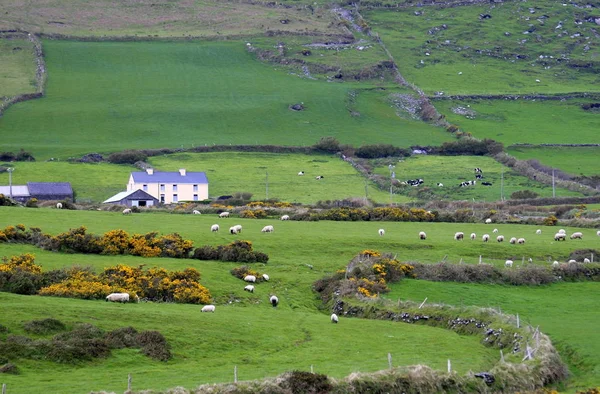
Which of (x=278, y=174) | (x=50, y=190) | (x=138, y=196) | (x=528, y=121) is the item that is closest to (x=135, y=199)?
(x=138, y=196)

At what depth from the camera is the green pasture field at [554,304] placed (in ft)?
131

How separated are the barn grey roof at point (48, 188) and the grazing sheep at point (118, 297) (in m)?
59.0

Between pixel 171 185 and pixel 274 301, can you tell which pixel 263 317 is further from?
pixel 171 185

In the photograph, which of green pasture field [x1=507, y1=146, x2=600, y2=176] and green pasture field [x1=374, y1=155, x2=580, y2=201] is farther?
green pasture field [x1=507, y1=146, x2=600, y2=176]

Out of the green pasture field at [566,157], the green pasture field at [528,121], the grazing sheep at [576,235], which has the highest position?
the green pasture field at [528,121]

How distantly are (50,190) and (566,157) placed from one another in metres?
68.4

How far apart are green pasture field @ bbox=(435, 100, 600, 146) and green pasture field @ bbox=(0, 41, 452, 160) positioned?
7829 millimetres

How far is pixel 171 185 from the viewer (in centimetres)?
10944

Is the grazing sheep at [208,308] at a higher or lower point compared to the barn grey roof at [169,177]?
lower

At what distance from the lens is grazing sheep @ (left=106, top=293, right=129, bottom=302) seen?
44.6 m

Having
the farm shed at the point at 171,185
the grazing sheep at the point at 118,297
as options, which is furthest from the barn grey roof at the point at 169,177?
the grazing sheep at the point at 118,297

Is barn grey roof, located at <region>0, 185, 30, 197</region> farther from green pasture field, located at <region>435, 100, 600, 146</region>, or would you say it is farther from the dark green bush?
green pasture field, located at <region>435, 100, 600, 146</region>

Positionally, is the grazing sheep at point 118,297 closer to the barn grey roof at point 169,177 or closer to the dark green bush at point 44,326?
the dark green bush at point 44,326

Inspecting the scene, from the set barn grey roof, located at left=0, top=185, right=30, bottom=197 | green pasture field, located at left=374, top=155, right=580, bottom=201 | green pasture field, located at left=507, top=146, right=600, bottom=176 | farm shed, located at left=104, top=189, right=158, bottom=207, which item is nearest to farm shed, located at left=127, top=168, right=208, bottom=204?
farm shed, located at left=104, top=189, right=158, bottom=207
